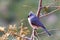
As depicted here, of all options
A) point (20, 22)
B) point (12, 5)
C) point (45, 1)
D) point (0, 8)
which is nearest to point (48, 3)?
point (45, 1)

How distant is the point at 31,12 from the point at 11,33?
0.41 metres

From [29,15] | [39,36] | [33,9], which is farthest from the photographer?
[29,15]

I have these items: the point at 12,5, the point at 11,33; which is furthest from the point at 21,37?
the point at 12,5

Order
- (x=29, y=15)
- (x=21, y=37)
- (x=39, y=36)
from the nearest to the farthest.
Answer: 1. (x=21, y=37)
2. (x=39, y=36)
3. (x=29, y=15)

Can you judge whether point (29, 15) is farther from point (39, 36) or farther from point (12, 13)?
point (12, 13)

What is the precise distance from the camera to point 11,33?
1730 mm

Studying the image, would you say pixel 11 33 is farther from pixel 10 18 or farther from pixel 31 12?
pixel 10 18

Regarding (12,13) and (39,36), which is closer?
(39,36)

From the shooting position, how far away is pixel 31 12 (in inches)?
83.0

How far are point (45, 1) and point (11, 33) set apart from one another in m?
0.33

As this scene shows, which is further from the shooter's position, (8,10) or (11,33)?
(8,10)

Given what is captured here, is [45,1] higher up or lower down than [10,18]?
higher up

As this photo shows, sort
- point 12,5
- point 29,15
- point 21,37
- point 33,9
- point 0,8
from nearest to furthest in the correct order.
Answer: point 21,37, point 33,9, point 29,15, point 12,5, point 0,8

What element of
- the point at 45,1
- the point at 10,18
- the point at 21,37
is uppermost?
the point at 45,1
